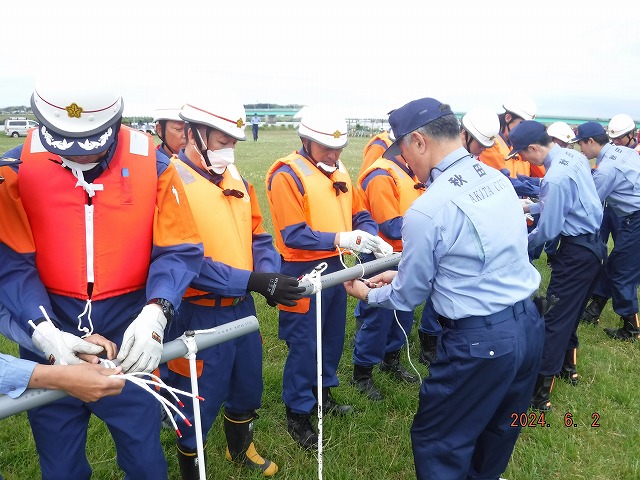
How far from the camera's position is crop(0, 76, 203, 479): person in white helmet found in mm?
2271

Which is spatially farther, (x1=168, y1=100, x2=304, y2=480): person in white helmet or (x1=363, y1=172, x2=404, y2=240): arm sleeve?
(x1=363, y1=172, x2=404, y2=240): arm sleeve

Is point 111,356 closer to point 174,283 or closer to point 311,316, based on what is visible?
point 174,283

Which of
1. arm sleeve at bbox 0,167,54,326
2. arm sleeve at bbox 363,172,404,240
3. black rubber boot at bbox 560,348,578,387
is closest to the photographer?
arm sleeve at bbox 0,167,54,326

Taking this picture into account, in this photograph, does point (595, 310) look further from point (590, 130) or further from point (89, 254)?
point (89, 254)

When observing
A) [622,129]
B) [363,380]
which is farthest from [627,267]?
[363,380]

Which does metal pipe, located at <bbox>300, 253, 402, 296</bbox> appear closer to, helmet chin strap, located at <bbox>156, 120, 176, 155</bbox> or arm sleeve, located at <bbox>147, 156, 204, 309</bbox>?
arm sleeve, located at <bbox>147, 156, 204, 309</bbox>

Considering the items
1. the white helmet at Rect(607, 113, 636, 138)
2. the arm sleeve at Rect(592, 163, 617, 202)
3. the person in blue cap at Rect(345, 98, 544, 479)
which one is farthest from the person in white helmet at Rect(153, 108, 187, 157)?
the white helmet at Rect(607, 113, 636, 138)

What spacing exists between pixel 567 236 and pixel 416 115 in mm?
2709

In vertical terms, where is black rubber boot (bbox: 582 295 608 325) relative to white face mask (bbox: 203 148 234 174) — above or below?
below

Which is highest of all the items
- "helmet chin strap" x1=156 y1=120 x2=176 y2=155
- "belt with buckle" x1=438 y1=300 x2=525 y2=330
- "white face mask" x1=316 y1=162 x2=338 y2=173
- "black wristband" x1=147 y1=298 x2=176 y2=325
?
"helmet chin strap" x1=156 y1=120 x2=176 y2=155

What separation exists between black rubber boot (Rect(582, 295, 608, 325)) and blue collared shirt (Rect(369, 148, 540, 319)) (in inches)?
187

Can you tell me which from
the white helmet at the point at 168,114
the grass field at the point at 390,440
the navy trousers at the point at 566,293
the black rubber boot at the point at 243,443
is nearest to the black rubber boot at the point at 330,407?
the grass field at the point at 390,440

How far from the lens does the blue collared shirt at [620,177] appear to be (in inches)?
242

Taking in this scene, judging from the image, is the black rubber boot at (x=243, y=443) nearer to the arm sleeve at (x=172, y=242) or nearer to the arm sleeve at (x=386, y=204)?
the arm sleeve at (x=172, y=242)
